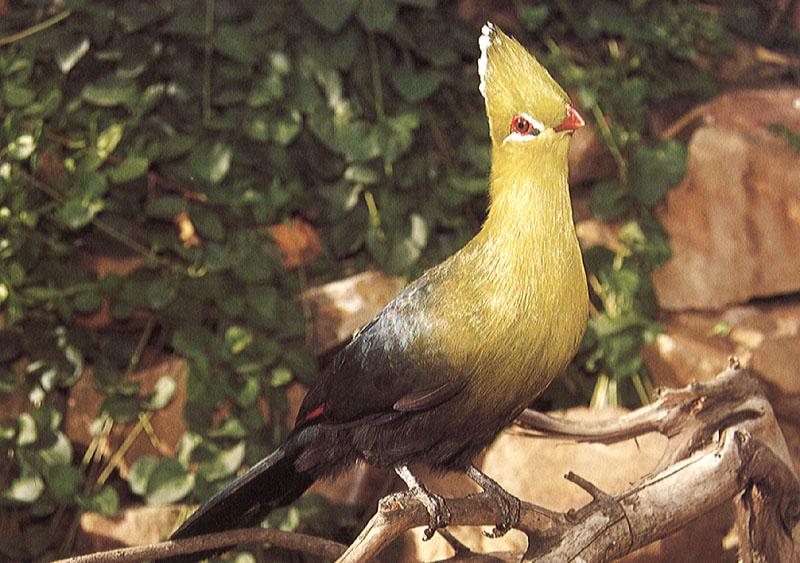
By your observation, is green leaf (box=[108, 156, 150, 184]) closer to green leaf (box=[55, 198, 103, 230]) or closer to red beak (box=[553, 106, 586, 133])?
green leaf (box=[55, 198, 103, 230])

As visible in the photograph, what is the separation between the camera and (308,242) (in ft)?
8.88

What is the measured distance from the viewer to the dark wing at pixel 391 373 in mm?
1531

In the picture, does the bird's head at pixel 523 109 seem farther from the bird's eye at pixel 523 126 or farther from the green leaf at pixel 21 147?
the green leaf at pixel 21 147

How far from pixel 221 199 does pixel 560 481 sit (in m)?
1.10

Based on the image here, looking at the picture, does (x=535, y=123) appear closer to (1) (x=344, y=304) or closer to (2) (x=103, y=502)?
(1) (x=344, y=304)

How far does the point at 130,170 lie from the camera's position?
97.0 inches

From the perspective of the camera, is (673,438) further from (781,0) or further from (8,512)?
(781,0)

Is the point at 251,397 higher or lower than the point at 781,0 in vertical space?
lower

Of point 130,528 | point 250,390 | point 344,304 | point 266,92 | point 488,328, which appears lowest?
point 130,528

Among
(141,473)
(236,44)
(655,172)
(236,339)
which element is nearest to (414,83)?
(236,44)

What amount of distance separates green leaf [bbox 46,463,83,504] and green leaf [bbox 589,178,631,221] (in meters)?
1.52

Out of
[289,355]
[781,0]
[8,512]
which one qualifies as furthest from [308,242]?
[781,0]

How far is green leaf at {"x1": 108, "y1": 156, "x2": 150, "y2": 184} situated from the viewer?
2.46m

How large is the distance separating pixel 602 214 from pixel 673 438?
975 mm
